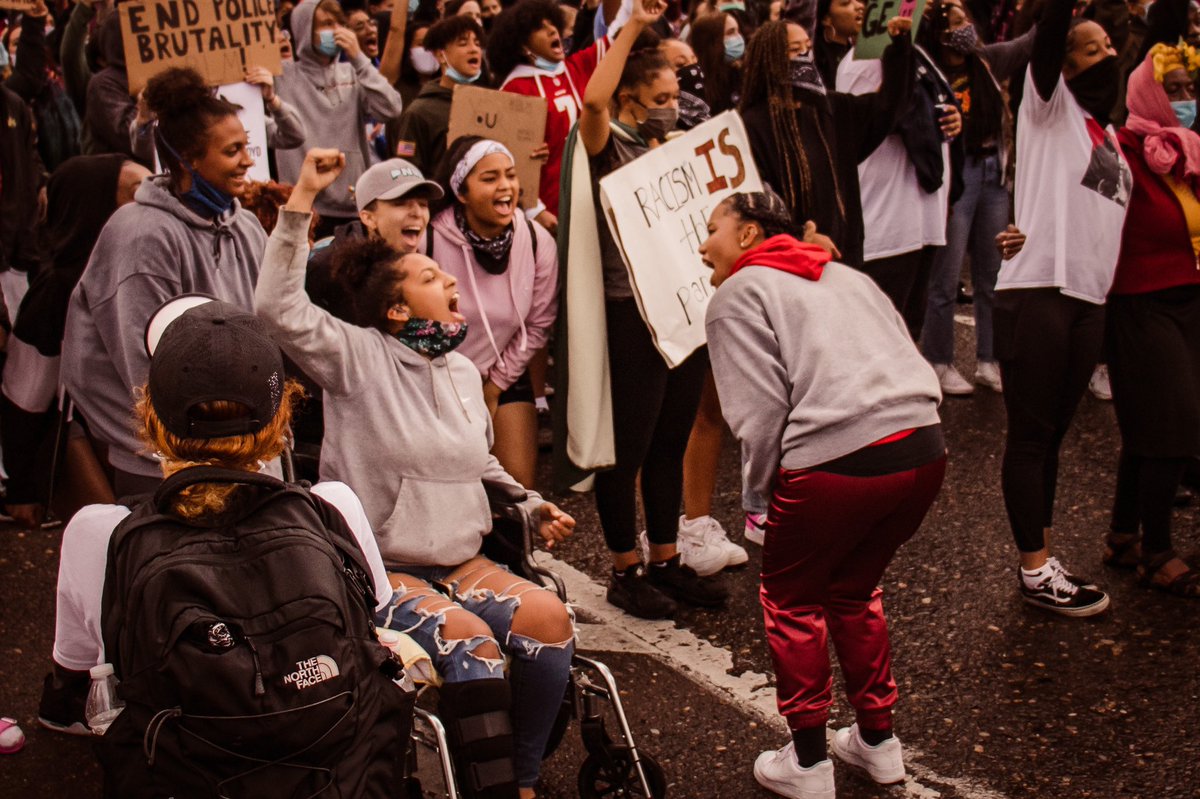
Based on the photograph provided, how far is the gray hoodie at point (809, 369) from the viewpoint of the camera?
3.63 metres

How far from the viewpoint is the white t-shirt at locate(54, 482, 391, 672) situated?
2.56 meters

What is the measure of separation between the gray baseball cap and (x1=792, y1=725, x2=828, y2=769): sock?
2.16 metres

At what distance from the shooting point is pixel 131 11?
5.79 m

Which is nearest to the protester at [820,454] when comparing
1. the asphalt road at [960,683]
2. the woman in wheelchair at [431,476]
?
the asphalt road at [960,683]

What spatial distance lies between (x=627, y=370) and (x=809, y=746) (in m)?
1.60

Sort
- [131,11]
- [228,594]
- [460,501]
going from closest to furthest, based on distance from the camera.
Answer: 1. [228,594]
2. [460,501]
3. [131,11]

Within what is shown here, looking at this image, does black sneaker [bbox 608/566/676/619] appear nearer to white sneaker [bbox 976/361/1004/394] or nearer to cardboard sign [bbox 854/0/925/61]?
cardboard sign [bbox 854/0/925/61]

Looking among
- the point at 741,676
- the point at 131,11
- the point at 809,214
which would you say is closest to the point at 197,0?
the point at 131,11

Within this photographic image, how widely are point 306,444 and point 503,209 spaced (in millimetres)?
1173

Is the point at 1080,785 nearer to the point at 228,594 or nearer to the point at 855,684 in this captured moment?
the point at 855,684

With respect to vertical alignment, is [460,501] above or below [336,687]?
below

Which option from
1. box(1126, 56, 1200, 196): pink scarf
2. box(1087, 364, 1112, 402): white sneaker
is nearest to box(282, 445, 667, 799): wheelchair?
box(1126, 56, 1200, 196): pink scarf

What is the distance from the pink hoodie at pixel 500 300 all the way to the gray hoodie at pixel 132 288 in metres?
0.76

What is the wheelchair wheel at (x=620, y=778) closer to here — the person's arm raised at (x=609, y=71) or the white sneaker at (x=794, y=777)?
the white sneaker at (x=794, y=777)
